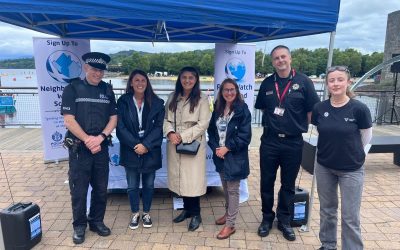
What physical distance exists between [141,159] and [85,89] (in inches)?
34.5

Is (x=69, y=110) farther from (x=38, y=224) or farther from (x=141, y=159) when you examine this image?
(x=38, y=224)

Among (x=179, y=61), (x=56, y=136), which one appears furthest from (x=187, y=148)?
(x=56, y=136)

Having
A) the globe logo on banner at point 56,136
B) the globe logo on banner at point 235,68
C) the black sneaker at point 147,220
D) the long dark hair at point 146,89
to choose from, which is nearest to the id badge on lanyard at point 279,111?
the long dark hair at point 146,89

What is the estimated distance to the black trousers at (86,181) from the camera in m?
2.90

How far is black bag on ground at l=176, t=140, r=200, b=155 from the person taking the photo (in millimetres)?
3062

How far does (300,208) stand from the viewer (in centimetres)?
331

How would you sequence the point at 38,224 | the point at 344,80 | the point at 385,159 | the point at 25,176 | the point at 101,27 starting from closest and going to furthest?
the point at 344,80
the point at 38,224
the point at 101,27
the point at 25,176
the point at 385,159

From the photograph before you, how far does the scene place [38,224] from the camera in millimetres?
2994

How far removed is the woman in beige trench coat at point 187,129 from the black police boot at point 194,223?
1.13ft

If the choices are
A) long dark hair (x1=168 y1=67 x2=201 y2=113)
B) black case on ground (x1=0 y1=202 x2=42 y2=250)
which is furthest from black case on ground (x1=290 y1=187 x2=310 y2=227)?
black case on ground (x1=0 y1=202 x2=42 y2=250)

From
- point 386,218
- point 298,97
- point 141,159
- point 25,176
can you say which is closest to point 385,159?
point 386,218

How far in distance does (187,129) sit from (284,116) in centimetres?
96

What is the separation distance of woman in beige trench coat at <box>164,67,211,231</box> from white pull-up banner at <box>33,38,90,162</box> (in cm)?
269

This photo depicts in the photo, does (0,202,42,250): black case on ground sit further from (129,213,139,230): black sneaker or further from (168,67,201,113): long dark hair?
(168,67,201,113): long dark hair
